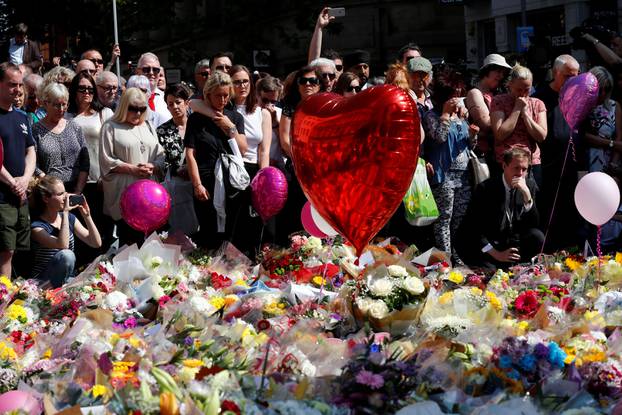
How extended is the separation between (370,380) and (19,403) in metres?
1.18

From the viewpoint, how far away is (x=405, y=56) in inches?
340

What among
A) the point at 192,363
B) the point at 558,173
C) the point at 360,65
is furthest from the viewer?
the point at 360,65

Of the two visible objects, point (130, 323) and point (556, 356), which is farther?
point (130, 323)

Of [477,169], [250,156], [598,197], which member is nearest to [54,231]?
[250,156]

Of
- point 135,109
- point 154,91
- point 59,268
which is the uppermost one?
point 135,109

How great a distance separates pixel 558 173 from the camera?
26.9ft

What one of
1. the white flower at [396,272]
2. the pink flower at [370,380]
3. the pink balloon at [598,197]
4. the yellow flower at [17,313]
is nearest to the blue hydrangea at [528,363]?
the pink flower at [370,380]

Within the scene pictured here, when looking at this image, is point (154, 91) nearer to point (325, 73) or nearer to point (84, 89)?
point (84, 89)

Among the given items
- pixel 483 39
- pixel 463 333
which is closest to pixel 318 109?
pixel 463 333

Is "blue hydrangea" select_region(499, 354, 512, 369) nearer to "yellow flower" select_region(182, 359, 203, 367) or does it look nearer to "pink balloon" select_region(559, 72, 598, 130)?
"yellow flower" select_region(182, 359, 203, 367)

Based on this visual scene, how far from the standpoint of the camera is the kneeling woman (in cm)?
693

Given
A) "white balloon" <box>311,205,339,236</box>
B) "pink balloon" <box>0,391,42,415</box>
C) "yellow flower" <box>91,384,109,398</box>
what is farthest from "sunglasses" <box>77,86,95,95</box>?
"yellow flower" <box>91,384,109,398</box>

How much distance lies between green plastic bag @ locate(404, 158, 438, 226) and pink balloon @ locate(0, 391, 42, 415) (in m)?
4.15

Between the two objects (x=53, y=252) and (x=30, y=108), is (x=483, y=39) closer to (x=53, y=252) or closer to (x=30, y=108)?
(x=30, y=108)
